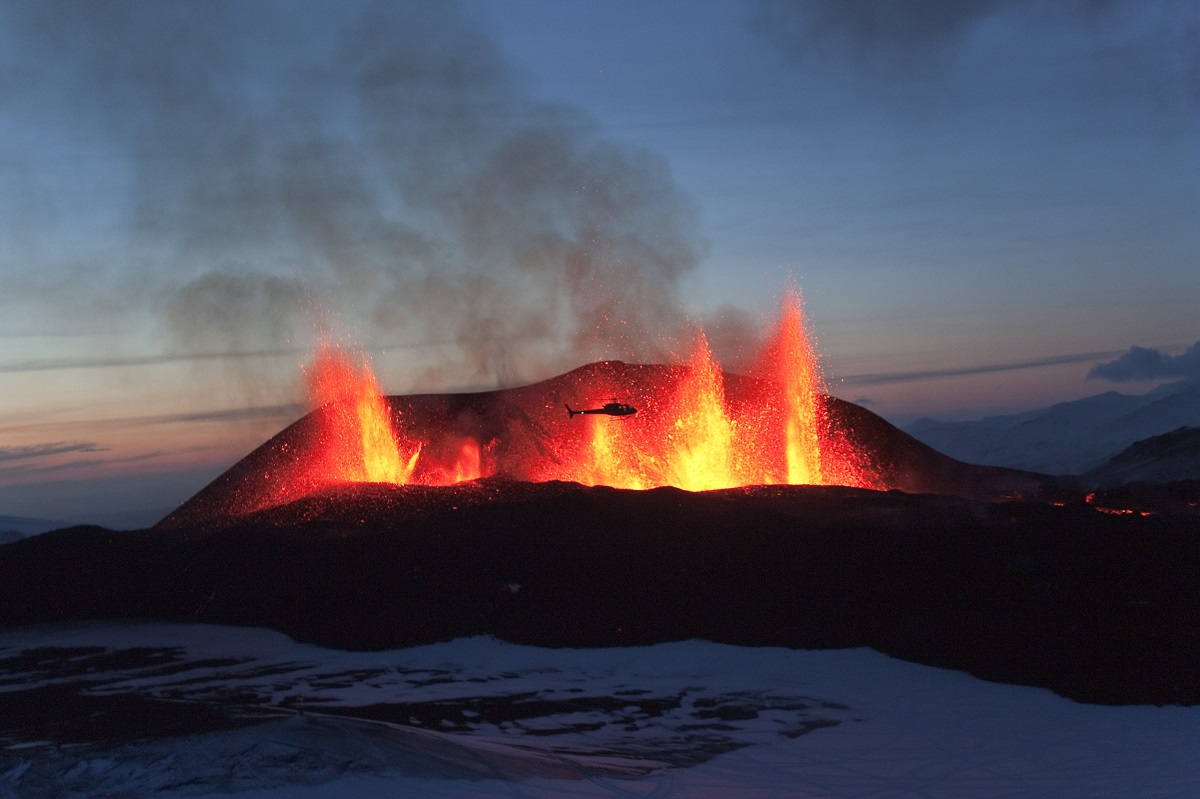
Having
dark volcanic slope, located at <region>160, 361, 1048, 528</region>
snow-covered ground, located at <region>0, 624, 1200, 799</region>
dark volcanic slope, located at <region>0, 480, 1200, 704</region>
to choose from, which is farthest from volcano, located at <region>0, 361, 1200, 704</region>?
snow-covered ground, located at <region>0, 624, 1200, 799</region>

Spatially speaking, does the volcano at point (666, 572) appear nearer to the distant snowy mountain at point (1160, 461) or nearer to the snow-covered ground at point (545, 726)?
the snow-covered ground at point (545, 726)

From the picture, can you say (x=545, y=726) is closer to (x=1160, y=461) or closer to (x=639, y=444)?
(x=639, y=444)

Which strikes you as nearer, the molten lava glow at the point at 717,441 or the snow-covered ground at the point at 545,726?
the snow-covered ground at the point at 545,726

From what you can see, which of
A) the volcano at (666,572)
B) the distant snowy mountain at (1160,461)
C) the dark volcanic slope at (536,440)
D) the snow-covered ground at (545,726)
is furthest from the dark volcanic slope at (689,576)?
the distant snowy mountain at (1160,461)

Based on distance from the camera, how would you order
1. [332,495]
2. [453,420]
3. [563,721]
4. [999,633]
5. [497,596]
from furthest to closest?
[453,420], [332,495], [497,596], [999,633], [563,721]

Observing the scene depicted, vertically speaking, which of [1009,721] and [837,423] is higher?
[837,423]

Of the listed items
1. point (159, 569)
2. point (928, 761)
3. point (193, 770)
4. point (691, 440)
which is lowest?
point (928, 761)

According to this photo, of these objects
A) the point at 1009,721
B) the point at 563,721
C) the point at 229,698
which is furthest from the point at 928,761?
the point at 229,698

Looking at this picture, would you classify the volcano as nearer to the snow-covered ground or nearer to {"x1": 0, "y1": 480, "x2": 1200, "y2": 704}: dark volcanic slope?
{"x1": 0, "y1": 480, "x2": 1200, "y2": 704}: dark volcanic slope

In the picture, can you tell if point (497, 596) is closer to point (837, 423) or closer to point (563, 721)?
point (563, 721)
